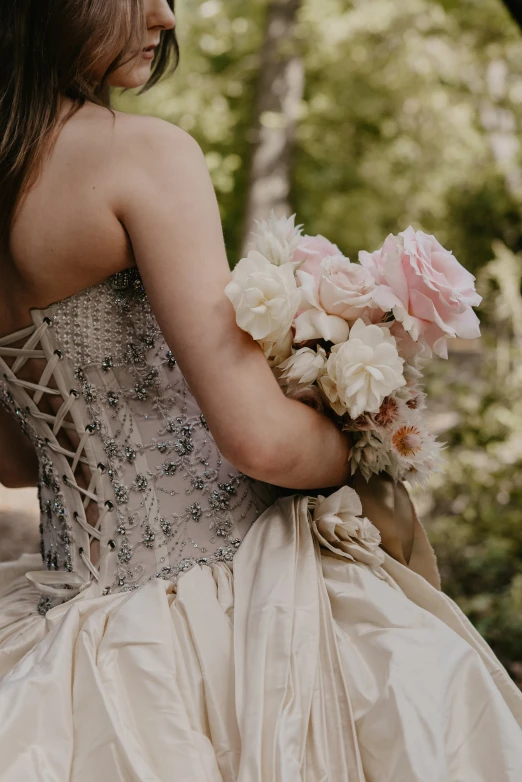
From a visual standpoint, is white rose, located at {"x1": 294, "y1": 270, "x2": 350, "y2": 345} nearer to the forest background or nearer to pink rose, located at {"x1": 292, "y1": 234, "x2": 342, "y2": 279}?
Result: pink rose, located at {"x1": 292, "y1": 234, "x2": 342, "y2": 279}

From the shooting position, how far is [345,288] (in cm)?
162

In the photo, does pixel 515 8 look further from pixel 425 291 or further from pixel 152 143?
pixel 152 143

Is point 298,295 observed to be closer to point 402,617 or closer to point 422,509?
point 402,617

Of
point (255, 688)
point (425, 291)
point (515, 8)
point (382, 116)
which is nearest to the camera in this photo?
point (255, 688)

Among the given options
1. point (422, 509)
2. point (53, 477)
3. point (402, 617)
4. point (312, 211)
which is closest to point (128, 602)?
point (53, 477)

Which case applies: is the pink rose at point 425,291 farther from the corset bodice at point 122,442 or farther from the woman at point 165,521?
the corset bodice at point 122,442

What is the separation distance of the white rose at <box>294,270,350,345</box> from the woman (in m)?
0.14

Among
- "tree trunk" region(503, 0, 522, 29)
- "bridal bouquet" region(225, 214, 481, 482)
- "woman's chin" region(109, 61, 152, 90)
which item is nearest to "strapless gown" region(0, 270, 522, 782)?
"bridal bouquet" region(225, 214, 481, 482)

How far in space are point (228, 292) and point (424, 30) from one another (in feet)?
47.0

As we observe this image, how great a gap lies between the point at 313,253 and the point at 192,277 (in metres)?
0.38

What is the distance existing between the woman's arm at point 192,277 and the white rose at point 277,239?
23 centimetres

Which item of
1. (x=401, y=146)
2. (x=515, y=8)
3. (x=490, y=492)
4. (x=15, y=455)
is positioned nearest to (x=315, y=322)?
(x=15, y=455)

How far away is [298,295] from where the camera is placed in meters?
1.54

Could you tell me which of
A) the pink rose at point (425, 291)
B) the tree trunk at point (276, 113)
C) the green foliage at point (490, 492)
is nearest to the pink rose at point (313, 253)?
the pink rose at point (425, 291)
